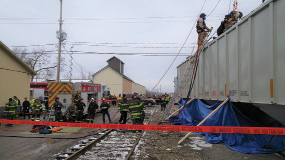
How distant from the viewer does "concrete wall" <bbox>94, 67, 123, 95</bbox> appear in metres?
42.6

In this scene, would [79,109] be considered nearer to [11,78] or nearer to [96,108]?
Result: [96,108]

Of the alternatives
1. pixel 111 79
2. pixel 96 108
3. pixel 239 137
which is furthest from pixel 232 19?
pixel 111 79

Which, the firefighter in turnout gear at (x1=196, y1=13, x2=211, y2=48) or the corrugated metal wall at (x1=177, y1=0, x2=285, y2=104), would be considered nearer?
the corrugated metal wall at (x1=177, y1=0, x2=285, y2=104)

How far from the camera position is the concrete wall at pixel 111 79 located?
42562mm

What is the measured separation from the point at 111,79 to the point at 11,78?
27.8 metres

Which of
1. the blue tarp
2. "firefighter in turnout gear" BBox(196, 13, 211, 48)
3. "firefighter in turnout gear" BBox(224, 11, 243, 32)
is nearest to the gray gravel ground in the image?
the blue tarp

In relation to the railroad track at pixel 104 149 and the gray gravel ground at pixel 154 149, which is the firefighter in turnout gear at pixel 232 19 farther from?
the railroad track at pixel 104 149

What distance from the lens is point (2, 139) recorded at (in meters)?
8.06

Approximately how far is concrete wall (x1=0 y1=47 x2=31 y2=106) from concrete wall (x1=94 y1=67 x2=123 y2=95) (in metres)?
25.1

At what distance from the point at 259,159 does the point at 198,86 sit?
4534mm

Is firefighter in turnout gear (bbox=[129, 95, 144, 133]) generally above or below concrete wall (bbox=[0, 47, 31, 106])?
below

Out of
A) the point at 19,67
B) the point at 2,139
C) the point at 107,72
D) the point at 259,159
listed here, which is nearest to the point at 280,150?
the point at 259,159

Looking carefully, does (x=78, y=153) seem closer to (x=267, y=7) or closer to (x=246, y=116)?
(x=246, y=116)

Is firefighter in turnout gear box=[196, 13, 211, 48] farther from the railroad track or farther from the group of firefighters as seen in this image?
the railroad track
